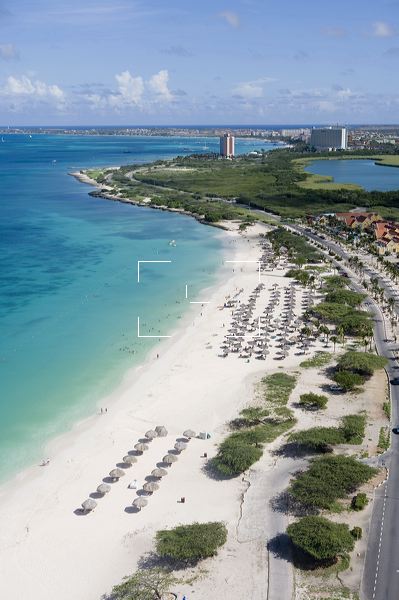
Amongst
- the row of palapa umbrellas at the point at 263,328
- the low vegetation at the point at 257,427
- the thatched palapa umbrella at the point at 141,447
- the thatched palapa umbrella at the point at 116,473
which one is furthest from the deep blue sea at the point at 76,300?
the low vegetation at the point at 257,427

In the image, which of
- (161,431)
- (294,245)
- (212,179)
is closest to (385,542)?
(161,431)

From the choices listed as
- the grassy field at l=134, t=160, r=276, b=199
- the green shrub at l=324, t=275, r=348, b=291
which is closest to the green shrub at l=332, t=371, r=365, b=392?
the green shrub at l=324, t=275, r=348, b=291

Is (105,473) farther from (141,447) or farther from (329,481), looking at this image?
(329,481)

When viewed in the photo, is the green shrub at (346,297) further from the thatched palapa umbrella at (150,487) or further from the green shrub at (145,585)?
the green shrub at (145,585)

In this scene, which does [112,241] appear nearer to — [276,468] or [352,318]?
[352,318]

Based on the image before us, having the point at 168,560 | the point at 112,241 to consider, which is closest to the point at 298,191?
the point at 112,241

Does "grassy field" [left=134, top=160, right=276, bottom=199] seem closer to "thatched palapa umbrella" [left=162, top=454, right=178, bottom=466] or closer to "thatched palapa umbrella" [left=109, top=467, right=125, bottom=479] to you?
"thatched palapa umbrella" [left=162, top=454, right=178, bottom=466]
